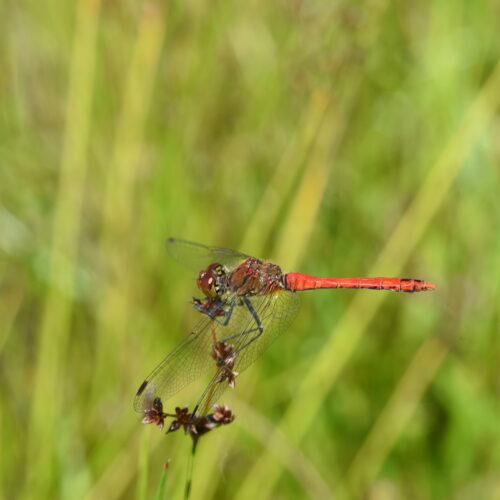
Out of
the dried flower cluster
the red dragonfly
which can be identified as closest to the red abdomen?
the red dragonfly

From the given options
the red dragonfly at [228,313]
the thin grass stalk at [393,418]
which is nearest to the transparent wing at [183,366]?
the red dragonfly at [228,313]

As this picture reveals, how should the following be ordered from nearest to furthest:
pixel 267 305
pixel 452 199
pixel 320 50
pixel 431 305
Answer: pixel 267 305 → pixel 320 50 → pixel 431 305 → pixel 452 199

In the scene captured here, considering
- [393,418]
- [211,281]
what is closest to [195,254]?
[211,281]

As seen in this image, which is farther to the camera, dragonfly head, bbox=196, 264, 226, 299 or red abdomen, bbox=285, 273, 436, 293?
red abdomen, bbox=285, 273, 436, 293

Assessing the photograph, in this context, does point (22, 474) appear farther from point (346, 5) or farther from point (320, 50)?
point (346, 5)

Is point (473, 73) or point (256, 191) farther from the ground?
point (473, 73)

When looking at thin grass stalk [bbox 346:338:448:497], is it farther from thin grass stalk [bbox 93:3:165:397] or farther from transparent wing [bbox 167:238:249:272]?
thin grass stalk [bbox 93:3:165:397]

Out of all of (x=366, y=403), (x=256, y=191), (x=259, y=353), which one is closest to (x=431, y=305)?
(x=366, y=403)
